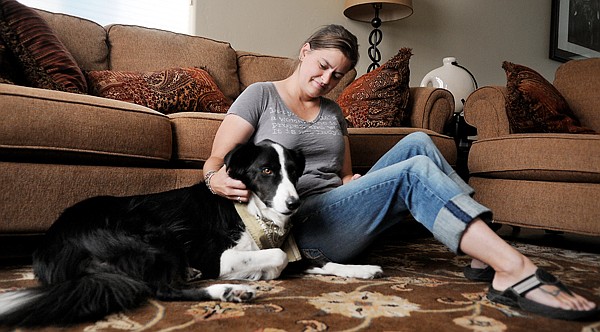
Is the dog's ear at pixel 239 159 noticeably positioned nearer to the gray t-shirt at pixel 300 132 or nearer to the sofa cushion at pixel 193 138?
the gray t-shirt at pixel 300 132

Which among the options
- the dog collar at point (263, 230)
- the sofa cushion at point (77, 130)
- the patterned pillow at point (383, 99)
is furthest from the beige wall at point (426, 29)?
the dog collar at point (263, 230)

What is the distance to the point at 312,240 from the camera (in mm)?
1693

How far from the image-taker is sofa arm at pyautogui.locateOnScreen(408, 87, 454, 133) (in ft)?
9.60

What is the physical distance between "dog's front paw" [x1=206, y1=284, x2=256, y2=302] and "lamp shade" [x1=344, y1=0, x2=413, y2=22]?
10.8ft

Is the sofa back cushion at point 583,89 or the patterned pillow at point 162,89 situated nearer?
the patterned pillow at point 162,89

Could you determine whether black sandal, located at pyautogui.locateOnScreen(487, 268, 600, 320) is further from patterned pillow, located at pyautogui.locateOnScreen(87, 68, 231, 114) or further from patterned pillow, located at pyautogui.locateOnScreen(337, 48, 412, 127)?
patterned pillow, located at pyautogui.locateOnScreen(87, 68, 231, 114)

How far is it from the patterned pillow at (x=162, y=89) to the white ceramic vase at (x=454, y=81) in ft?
6.82

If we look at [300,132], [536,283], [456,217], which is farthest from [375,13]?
[536,283]

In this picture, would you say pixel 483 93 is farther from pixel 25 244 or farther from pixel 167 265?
pixel 25 244

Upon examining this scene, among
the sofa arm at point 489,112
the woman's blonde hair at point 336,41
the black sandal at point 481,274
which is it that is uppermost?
the woman's blonde hair at point 336,41

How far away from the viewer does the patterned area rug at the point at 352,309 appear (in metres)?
1.12

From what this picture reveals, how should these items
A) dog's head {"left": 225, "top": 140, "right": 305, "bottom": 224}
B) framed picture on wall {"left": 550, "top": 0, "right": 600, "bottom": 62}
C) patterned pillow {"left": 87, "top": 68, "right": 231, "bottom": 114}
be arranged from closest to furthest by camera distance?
dog's head {"left": 225, "top": 140, "right": 305, "bottom": 224} → patterned pillow {"left": 87, "top": 68, "right": 231, "bottom": 114} → framed picture on wall {"left": 550, "top": 0, "right": 600, "bottom": 62}

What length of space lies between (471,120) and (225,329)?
93.1 inches

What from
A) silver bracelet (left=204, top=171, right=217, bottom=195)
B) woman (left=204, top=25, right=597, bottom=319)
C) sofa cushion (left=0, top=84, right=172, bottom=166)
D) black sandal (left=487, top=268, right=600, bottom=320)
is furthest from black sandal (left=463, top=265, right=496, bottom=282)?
sofa cushion (left=0, top=84, right=172, bottom=166)
